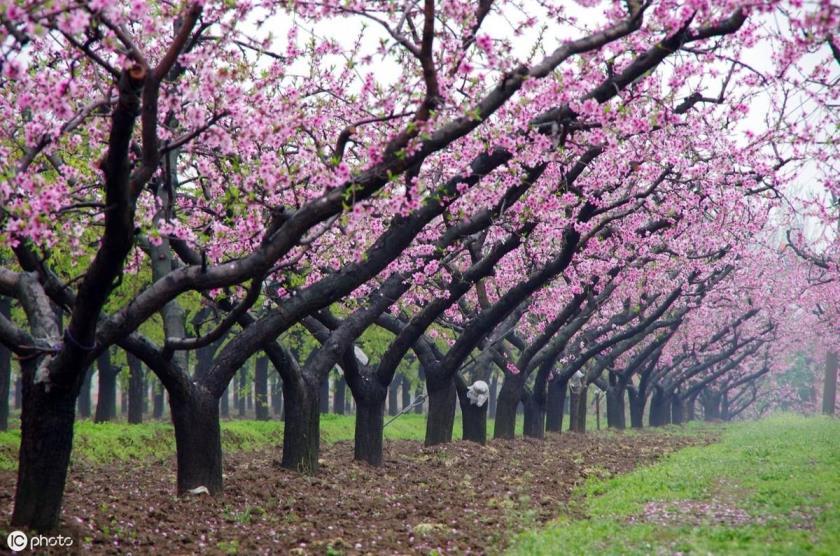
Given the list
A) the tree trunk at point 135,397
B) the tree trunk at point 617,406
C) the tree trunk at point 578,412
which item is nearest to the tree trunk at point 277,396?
the tree trunk at point 617,406

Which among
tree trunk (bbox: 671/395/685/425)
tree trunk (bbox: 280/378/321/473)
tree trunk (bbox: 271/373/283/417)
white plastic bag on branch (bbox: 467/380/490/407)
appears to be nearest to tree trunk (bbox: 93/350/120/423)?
white plastic bag on branch (bbox: 467/380/490/407)

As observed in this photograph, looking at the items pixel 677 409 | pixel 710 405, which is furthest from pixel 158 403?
pixel 710 405

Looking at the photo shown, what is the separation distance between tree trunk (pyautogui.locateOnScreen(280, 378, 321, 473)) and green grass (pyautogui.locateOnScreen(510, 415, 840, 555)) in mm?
5953

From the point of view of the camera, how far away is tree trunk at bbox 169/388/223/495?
47.9 feet

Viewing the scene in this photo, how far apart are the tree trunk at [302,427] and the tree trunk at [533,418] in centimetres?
1816

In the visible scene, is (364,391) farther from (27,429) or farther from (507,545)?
(27,429)

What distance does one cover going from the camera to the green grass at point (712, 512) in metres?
A: 10.8

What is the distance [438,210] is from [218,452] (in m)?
5.87

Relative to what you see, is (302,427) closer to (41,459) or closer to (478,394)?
(41,459)

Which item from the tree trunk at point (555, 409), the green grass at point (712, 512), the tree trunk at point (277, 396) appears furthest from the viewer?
the tree trunk at point (277, 396)

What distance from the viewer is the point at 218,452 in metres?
15.1

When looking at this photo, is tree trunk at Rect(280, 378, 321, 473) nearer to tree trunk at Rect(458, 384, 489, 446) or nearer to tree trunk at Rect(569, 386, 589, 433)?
tree trunk at Rect(458, 384, 489, 446)

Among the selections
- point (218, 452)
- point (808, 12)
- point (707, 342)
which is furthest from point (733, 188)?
point (707, 342)

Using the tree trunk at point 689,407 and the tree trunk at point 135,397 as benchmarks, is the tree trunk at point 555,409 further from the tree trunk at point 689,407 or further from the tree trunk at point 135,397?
the tree trunk at point 689,407
